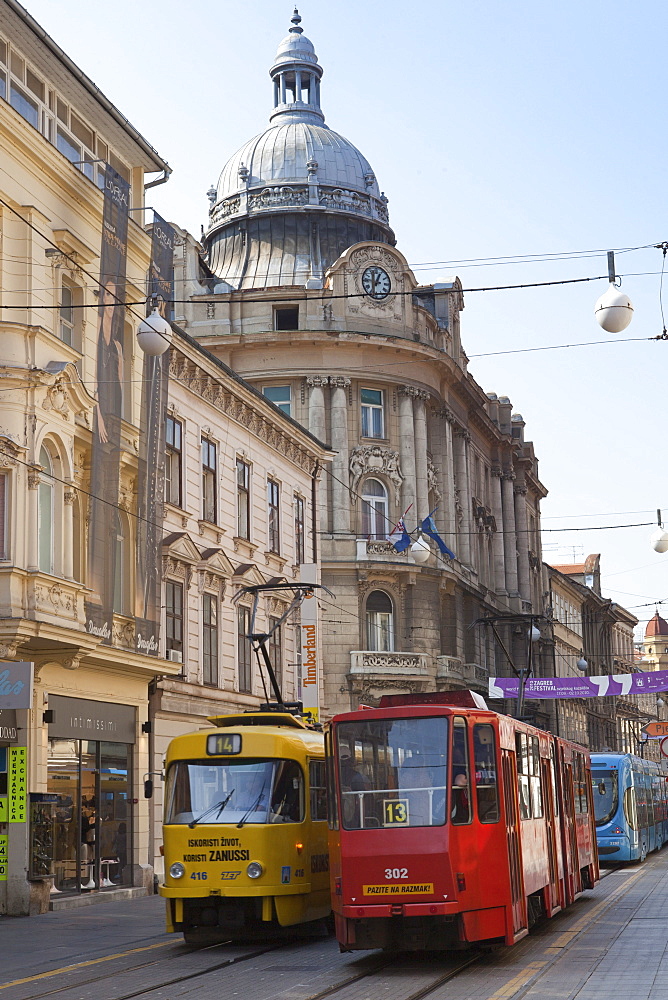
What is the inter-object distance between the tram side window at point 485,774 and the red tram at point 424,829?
0.04 feet

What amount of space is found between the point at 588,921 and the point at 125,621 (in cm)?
1142

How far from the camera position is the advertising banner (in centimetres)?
2152

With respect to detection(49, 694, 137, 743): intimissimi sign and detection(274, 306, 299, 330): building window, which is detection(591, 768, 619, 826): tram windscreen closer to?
detection(49, 694, 137, 743): intimissimi sign

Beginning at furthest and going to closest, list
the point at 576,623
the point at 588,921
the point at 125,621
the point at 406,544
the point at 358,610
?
1. the point at 576,623
2. the point at 358,610
3. the point at 406,544
4. the point at 125,621
5. the point at 588,921

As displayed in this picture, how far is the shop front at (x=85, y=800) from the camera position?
23.6 meters

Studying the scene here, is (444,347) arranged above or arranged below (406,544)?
above

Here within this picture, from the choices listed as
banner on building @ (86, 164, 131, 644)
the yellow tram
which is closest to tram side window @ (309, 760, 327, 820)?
the yellow tram

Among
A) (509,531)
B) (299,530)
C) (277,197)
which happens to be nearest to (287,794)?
(299,530)

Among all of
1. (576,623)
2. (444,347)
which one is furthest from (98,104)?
(576,623)

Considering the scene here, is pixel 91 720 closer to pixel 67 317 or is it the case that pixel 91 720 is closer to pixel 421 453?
pixel 67 317

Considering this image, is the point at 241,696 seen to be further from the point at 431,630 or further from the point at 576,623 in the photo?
the point at 576,623

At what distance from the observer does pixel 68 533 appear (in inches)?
944

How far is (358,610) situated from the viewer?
170 ft

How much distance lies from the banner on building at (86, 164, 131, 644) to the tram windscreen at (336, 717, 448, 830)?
10454mm
